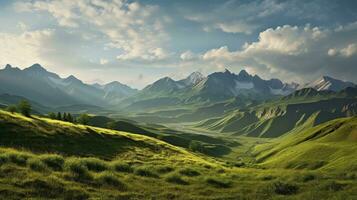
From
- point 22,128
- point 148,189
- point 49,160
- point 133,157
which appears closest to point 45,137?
point 22,128

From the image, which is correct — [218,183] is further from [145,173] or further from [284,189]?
[145,173]

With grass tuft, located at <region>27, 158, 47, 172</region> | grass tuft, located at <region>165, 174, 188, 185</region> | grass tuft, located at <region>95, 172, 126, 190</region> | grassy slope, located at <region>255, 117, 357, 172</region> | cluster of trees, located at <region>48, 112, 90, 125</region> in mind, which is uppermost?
cluster of trees, located at <region>48, 112, 90, 125</region>

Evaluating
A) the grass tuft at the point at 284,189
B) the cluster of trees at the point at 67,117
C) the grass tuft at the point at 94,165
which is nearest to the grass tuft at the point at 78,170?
the grass tuft at the point at 94,165

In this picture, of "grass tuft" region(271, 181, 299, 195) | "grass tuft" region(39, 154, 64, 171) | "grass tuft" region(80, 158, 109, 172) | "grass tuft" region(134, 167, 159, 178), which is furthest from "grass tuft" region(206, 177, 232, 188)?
"grass tuft" region(39, 154, 64, 171)

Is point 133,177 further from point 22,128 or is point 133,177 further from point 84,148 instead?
point 22,128

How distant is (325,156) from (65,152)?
121805mm

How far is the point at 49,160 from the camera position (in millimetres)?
33812

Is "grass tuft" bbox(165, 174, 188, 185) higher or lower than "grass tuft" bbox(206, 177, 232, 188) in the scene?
higher

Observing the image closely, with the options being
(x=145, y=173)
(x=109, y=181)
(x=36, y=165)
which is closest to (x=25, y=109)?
(x=145, y=173)

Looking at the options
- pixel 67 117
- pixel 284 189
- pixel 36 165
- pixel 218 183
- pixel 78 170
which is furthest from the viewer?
pixel 67 117

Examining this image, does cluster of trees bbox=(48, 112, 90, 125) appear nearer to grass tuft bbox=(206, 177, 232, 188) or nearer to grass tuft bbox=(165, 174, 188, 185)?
grass tuft bbox=(165, 174, 188, 185)

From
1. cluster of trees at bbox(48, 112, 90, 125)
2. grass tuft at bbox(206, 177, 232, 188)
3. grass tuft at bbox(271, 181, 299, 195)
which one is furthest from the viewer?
cluster of trees at bbox(48, 112, 90, 125)

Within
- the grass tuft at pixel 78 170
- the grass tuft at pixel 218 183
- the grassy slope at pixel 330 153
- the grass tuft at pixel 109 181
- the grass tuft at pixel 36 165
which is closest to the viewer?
the grass tuft at pixel 109 181

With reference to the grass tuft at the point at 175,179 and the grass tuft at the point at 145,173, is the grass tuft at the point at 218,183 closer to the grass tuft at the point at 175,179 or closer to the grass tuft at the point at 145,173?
the grass tuft at the point at 175,179
